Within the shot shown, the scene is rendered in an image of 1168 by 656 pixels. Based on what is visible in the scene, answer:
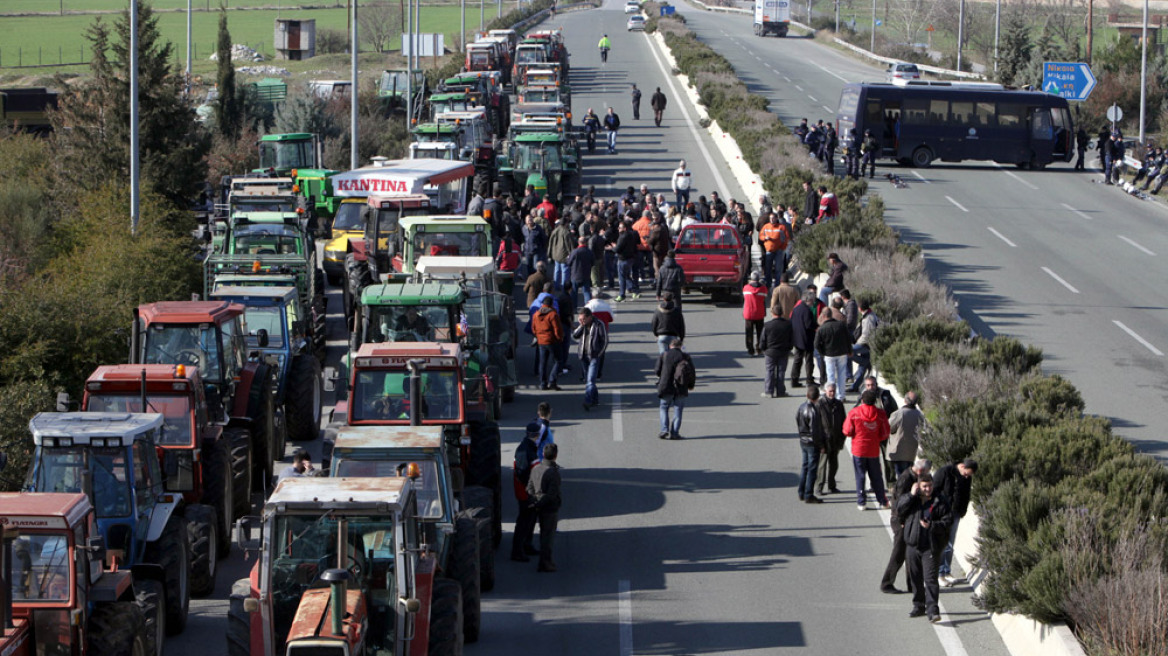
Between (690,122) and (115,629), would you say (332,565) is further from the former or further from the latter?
(690,122)

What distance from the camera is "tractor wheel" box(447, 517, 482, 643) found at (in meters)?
12.3

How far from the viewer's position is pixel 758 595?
1423 centimetres

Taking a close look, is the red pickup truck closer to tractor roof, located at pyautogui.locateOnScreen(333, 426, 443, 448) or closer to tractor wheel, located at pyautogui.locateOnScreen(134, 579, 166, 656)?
tractor roof, located at pyautogui.locateOnScreen(333, 426, 443, 448)

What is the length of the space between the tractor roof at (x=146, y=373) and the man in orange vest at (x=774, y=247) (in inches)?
635

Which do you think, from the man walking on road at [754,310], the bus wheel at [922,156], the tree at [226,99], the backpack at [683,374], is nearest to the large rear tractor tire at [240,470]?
the backpack at [683,374]

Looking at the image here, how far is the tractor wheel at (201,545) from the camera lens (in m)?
13.6

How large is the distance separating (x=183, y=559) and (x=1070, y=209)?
35.1 metres

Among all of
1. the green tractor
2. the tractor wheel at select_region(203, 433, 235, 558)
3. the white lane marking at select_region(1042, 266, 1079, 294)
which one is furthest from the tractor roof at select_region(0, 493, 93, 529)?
the green tractor

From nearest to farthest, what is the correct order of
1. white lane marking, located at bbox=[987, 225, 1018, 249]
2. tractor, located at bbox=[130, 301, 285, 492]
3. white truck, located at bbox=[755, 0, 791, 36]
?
tractor, located at bbox=[130, 301, 285, 492] → white lane marking, located at bbox=[987, 225, 1018, 249] → white truck, located at bbox=[755, 0, 791, 36]

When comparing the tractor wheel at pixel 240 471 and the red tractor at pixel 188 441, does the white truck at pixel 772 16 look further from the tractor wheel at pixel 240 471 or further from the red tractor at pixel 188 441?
the red tractor at pixel 188 441

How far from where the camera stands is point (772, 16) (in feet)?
352

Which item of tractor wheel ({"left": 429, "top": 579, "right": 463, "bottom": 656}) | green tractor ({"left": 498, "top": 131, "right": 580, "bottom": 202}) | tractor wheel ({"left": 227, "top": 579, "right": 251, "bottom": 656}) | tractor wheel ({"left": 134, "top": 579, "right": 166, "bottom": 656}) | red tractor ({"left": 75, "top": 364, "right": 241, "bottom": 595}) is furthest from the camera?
green tractor ({"left": 498, "top": 131, "right": 580, "bottom": 202})

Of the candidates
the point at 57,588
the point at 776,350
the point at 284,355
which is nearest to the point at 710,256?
the point at 776,350

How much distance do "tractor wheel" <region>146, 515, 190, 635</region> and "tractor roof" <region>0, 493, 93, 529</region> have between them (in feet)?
6.71
